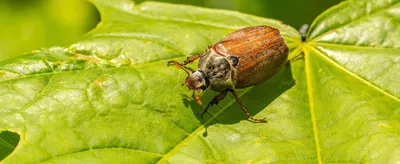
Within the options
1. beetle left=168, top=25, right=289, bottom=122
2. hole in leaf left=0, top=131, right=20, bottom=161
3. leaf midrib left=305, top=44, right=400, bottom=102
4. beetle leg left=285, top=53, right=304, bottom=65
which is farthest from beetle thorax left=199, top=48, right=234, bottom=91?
hole in leaf left=0, top=131, right=20, bottom=161

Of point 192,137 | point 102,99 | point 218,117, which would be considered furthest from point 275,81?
point 102,99

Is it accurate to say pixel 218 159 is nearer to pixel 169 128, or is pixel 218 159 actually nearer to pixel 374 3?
pixel 169 128

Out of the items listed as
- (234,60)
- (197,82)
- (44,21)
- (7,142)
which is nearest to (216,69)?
(234,60)

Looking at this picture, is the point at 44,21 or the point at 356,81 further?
the point at 44,21

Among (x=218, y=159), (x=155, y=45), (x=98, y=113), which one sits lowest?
(x=218, y=159)

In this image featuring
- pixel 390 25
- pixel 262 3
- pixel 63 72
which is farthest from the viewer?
pixel 262 3

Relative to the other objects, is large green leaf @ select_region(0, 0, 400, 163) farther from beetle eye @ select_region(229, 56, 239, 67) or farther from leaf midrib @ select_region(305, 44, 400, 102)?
beetle eye @ select_region(229, 56, 239, 67)

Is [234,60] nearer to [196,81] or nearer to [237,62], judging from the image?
[237,62]

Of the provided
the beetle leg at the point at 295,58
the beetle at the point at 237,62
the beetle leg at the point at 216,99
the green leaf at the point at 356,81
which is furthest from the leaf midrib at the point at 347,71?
the beetle leg at the point at 216,99
